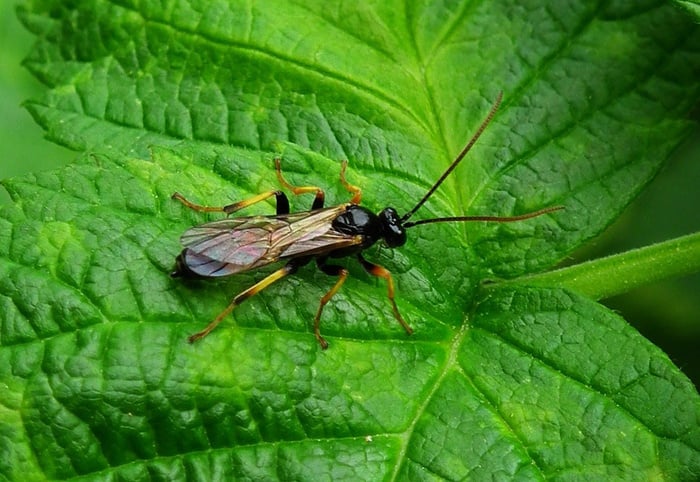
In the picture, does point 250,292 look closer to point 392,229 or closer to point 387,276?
point 387,276

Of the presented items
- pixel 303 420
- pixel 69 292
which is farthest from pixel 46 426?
pixel 303 420

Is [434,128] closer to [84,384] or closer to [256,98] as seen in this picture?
[256,98]

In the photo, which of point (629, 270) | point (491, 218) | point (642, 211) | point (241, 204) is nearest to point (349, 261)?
point (241, 204)

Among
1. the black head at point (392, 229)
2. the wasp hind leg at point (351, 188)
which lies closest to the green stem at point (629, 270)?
the black head at point (392, 229)

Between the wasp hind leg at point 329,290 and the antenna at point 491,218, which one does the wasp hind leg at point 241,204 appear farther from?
the antenna at point 491,218

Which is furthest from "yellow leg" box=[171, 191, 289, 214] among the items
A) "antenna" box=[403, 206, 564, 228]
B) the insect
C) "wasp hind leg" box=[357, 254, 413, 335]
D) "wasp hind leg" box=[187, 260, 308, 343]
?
"antenna" box=[403, 206, 564, 228]

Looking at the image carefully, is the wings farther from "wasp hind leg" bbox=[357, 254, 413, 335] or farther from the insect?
"wasp hind leg" bbox=[357, 254, 413, 335]

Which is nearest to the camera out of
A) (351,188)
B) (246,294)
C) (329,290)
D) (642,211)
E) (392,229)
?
(246,294)
